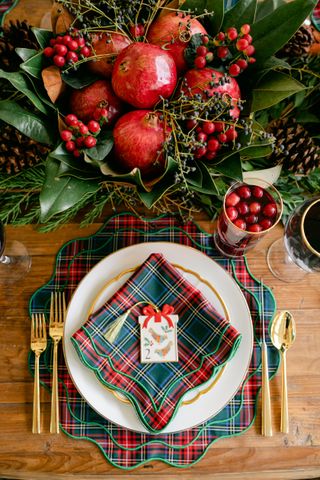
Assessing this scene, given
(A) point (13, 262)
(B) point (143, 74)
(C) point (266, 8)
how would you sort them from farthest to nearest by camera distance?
(A) point (13, 262)
(C) point (266, 8)
(B) point (143, 74)

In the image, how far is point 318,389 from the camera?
793 mm

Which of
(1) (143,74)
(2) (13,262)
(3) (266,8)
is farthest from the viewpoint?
(2) (13,262)

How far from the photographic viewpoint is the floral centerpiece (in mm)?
627

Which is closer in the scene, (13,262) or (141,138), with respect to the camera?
(141,138)

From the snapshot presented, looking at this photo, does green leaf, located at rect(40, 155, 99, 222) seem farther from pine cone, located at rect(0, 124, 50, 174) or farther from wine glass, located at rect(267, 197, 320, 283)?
wine glass, located at rect(267, 197, 320, 283)

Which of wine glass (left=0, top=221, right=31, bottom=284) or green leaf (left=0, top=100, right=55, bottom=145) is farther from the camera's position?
wine glass (left=0, top=221, right=31, bottom=284)

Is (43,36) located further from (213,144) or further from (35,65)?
(213,144)

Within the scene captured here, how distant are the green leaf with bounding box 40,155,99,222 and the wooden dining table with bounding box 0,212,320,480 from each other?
242mm

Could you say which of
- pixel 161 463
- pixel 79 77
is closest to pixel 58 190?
pixel 79 77

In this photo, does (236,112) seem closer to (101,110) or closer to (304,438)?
(101,110)

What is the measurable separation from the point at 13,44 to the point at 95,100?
245 millimetres

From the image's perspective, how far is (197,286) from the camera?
2.59 ft

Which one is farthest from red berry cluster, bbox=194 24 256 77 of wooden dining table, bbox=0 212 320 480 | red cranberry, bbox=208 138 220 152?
wooden dining table, bbox=0 212 320 480

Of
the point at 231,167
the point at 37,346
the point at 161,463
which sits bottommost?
the point at 161,463
